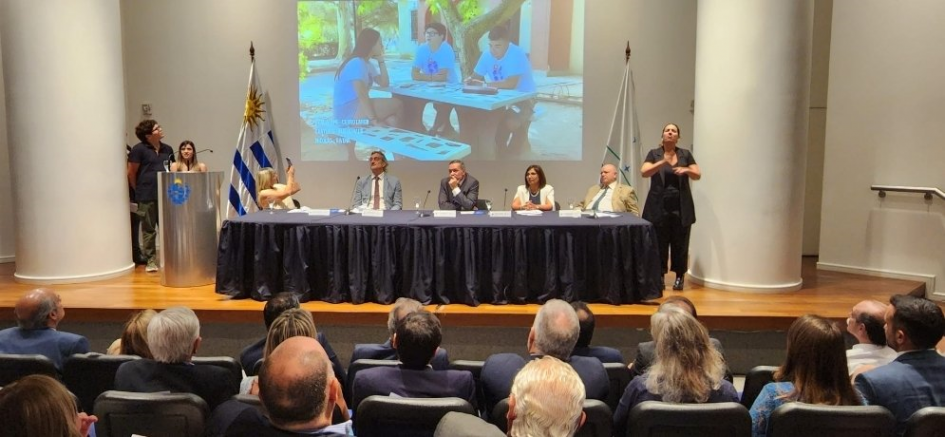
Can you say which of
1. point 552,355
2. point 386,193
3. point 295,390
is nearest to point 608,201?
point 386,193

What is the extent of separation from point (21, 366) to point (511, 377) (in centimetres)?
186

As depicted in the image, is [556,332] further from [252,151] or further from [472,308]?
[252,151]

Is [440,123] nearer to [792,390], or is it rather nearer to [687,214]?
[687,214]

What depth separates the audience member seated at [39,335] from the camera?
309 centimetres

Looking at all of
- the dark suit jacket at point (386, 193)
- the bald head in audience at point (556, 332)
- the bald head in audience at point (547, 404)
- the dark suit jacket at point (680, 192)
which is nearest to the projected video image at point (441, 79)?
the dark suit jacket at point (386, 193)

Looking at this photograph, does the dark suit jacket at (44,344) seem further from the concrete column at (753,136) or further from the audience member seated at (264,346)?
the concrete column at (753,136)

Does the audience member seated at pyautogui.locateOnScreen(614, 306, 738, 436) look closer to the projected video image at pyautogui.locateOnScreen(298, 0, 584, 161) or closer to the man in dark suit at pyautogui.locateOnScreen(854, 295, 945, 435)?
the man in dark suit at pyautogui.locateOnScreen(854, 295, 945, 435)

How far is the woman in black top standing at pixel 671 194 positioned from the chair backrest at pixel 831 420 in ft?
11.3

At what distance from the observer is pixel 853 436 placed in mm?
2188

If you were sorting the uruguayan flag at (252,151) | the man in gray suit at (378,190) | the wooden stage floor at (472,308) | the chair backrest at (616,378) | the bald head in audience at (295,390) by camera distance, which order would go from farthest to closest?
the uruguayan flag at (252,151) → the man in gray suit at (378,190) → the wooden stage floor at (472,308) → the chair backrest at (616,378) → the bald head in audience at (295,390)

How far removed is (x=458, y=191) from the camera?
21.4ft

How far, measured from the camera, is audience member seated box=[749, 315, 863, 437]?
2.29m

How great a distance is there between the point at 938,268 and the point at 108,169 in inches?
285

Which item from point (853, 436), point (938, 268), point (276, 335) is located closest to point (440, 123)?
point (938, 268)
